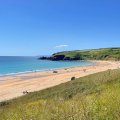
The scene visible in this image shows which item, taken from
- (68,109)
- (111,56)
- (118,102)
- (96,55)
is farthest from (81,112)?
(96,55)

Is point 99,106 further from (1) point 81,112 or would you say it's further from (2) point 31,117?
(2) point 31,117

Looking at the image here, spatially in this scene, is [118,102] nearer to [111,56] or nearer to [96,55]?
[111,56]

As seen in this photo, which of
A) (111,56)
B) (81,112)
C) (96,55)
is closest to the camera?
(81,112)

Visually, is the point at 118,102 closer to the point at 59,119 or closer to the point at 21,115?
the point at 59,119

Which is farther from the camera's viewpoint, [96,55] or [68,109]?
[96,55]

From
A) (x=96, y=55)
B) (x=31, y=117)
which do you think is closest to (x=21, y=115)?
(x=31, y=117)

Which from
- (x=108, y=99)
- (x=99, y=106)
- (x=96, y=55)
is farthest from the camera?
(x=96, y=55)

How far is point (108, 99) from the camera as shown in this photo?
6449mm

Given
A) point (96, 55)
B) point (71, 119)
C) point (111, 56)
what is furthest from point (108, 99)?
point (96, 55)

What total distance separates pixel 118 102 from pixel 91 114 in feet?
3.05

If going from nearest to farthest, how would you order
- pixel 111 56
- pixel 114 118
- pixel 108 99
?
pixel 114 118 < pixel 108 99 < pixel 111 56

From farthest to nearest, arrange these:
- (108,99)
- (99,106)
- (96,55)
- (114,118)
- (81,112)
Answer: (96,55), (108,99), (99,106), (81,112), (114,118)

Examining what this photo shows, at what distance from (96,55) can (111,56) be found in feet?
72.9

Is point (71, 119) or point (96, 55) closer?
point (71, 119)
